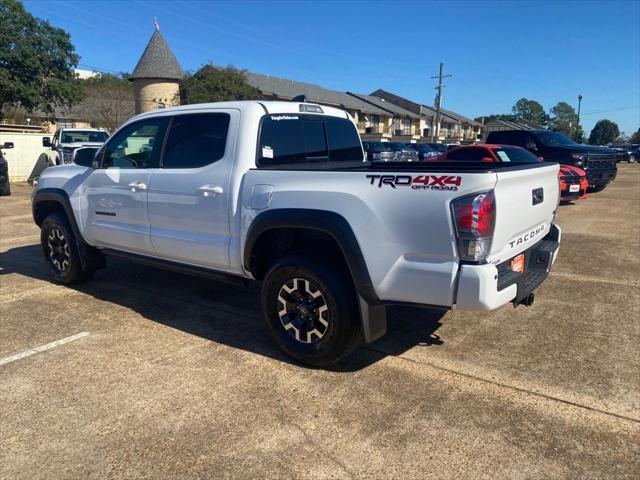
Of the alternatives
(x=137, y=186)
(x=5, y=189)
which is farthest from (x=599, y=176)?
(x=5, y=189)

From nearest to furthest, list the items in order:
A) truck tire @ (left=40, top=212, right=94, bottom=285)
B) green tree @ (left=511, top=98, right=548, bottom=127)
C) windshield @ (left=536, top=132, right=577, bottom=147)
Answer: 1. truck tire @ (left=40, top=212, right=94, bottom=285)
2. windshield @ (left=536, top=132, right=577, bottom=147)
3. green tree @ (left=511, top=98, right=548, bottom=127)

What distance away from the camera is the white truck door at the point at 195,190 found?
4.09 metres

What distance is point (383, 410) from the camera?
10.4 feet

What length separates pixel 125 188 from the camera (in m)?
4.93

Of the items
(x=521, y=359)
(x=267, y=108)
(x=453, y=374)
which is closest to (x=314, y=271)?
(x=453, y=374)

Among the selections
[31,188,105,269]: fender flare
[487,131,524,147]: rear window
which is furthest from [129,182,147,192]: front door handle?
[487,131,524,147]: rear window

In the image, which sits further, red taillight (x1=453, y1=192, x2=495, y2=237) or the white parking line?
the white parking line

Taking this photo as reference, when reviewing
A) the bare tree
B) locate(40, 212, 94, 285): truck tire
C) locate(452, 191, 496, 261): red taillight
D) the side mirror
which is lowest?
locate(40, 212, 94, 285): truck tire

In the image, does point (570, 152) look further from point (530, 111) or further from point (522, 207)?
point (530, 111)

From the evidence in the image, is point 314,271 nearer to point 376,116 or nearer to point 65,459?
point 65,459

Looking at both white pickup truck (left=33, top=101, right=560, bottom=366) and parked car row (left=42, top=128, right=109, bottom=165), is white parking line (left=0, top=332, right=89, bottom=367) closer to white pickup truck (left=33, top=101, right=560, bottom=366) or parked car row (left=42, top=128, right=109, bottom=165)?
white pickup truck (left=33, top=101, right=560, bottom=366)

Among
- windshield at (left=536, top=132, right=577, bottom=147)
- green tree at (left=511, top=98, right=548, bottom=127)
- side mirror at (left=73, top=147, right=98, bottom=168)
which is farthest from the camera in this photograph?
green tree at (left=511, top=98, right=548, bottom=127)

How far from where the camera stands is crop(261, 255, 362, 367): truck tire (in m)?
3.50

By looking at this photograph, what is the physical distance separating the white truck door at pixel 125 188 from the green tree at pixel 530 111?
16094 centimetres
